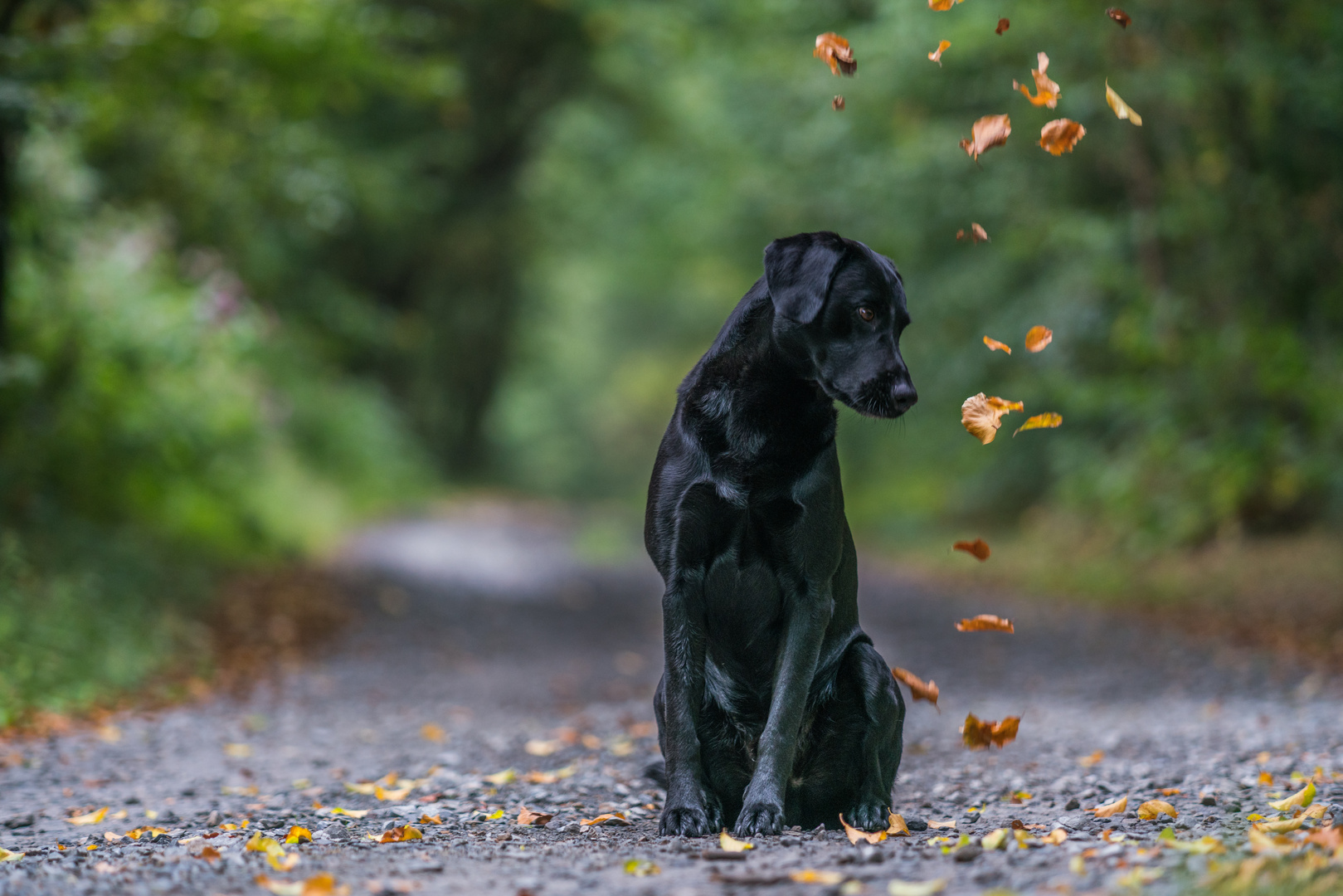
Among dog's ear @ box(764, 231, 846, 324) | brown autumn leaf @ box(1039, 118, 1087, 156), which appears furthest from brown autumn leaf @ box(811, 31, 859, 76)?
dog's ear @ box(764, 231, 846, 324)

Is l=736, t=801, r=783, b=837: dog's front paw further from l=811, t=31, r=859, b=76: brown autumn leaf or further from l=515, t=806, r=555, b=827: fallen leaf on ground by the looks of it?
l=811, t=31, r=859, b=76: brown autumn leaf

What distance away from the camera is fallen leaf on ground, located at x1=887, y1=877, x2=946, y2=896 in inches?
109

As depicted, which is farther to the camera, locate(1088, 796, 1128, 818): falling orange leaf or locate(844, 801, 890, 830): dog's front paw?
locate(1088, 796, 1128, 818): falling orange leaf

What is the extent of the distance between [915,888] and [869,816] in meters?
1.03

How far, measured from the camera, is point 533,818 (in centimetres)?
413

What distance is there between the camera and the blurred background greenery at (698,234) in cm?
877

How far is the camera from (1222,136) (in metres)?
12.1

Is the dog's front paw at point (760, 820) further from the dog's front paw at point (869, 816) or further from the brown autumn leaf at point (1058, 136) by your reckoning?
the brown autumn leaf at point (1058, 136)

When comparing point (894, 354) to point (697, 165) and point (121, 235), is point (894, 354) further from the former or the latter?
point (697, 165)

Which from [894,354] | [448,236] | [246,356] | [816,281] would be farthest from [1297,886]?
[448,236]

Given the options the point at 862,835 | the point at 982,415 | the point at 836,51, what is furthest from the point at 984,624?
the point at 836,51

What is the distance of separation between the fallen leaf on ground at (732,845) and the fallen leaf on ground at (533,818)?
2.89 ft

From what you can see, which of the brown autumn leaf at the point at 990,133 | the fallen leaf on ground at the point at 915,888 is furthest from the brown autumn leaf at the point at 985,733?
the brown autumn leaf at the point at 990,133

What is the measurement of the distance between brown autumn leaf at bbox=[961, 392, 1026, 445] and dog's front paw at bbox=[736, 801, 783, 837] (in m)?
1.32
